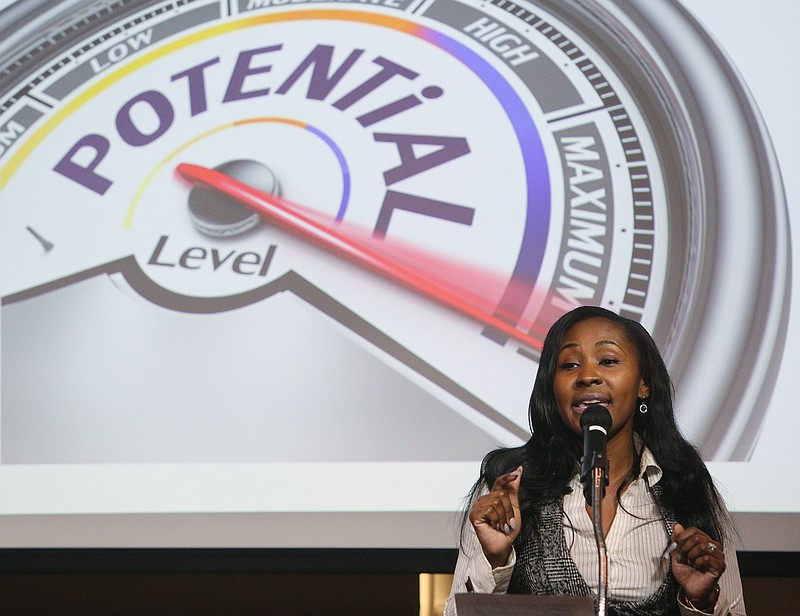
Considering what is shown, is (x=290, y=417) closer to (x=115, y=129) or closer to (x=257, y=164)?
(x=257, y=164)

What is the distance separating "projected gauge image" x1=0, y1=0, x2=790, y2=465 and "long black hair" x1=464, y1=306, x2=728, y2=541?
88 cm

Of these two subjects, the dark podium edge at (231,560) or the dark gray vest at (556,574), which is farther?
the dark podium edge at (231,560)

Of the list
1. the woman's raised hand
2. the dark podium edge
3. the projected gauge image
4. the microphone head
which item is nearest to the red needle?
the projected gauge image

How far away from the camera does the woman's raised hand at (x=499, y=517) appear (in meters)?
1.50

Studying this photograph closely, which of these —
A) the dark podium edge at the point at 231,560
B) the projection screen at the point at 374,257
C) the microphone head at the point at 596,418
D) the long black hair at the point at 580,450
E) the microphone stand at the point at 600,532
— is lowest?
the microphone stand at the point at 600,532

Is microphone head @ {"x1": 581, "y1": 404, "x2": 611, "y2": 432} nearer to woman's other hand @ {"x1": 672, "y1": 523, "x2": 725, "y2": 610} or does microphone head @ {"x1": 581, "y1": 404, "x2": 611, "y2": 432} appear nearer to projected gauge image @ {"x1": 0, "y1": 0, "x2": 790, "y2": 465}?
woman's other hand @ {"x1": 672, "y1": 523, "x2": 725, "y2": 610}

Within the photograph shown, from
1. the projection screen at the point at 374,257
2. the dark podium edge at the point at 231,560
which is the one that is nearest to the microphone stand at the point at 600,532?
the projection screen at the point at 374,257

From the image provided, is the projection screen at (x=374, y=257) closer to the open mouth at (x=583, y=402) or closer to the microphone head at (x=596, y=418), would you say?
the open mouth at (x=583, y=402)

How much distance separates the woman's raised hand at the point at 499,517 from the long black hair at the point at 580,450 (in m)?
0.22

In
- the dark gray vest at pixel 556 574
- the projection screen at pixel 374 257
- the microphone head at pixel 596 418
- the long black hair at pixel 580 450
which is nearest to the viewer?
the microphone head at pixel 596 418

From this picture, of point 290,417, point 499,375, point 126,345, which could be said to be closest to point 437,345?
point 499,375

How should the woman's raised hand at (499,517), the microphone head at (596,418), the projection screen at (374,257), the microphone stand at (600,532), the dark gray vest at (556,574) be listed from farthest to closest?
the projection screen at (374,257) < the dark gray vest at (556,574) < the woman's raised hand at (499,517) < the microphone head at (596,418) < the microphone stand at (600,532)

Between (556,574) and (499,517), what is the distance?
0.23 meters

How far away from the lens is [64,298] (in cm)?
287
